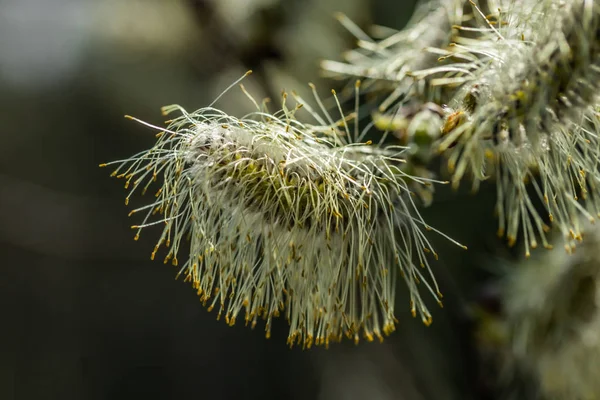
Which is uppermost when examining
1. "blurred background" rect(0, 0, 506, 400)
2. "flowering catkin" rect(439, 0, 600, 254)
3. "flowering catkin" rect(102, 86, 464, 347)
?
"blurred background" rect(0, 0, 506, 400)

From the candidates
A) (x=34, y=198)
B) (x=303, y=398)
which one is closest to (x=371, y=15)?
(x=303, y=398)

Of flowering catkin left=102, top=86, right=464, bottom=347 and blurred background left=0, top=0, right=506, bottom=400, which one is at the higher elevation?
blurred background left=0, top=0, right=506, bottom=400

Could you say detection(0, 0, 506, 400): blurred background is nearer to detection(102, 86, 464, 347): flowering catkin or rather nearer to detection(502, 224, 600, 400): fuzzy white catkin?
detection(502, 224, 600, 400): fuzzy white catkin

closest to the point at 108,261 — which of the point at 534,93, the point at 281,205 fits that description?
the point at 281,205

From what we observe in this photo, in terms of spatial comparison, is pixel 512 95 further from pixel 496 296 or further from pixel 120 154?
pixel 120 154

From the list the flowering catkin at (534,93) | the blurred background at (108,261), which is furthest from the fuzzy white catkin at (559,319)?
the flowering catkin at (534,93)

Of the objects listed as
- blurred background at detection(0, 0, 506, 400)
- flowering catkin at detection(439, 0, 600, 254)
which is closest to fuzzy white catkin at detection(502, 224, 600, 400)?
blurred background at detection(0, 0, 506, 400)

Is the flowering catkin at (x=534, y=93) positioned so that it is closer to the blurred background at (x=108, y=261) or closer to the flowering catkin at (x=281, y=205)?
the flowering catkin at (x=281, y=205)
